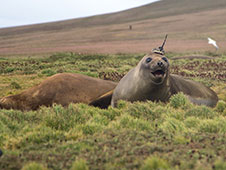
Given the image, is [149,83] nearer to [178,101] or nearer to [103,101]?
[178,101]

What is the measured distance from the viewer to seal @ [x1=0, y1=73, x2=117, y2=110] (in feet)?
25.1

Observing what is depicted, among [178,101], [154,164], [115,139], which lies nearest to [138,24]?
[178,101]

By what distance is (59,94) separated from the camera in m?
7.83

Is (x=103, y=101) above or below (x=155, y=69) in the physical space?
below

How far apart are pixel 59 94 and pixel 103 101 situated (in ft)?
3.41

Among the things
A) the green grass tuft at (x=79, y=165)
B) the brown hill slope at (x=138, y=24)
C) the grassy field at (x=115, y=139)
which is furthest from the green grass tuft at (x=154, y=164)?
the brown hill slope at (x=138, y=24)

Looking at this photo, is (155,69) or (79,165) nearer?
(79,165)

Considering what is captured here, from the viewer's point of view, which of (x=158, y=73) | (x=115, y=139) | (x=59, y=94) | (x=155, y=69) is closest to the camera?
(x=115, y=139)

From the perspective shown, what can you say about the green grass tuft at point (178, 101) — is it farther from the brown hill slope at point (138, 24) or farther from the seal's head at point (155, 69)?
the brown hill slope at point (138, 24)

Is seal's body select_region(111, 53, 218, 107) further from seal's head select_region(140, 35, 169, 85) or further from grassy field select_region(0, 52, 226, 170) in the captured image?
grassy field select_region(0, 52, 226, 170)

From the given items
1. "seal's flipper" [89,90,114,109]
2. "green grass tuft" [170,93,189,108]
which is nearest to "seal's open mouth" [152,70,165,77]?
"green grass tuft" [170,93,189,108]

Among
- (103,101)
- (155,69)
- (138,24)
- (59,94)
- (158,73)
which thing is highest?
(155,69)

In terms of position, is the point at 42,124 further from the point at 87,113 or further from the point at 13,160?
the point at 13,160

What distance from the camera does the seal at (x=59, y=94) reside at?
25.1 ft
